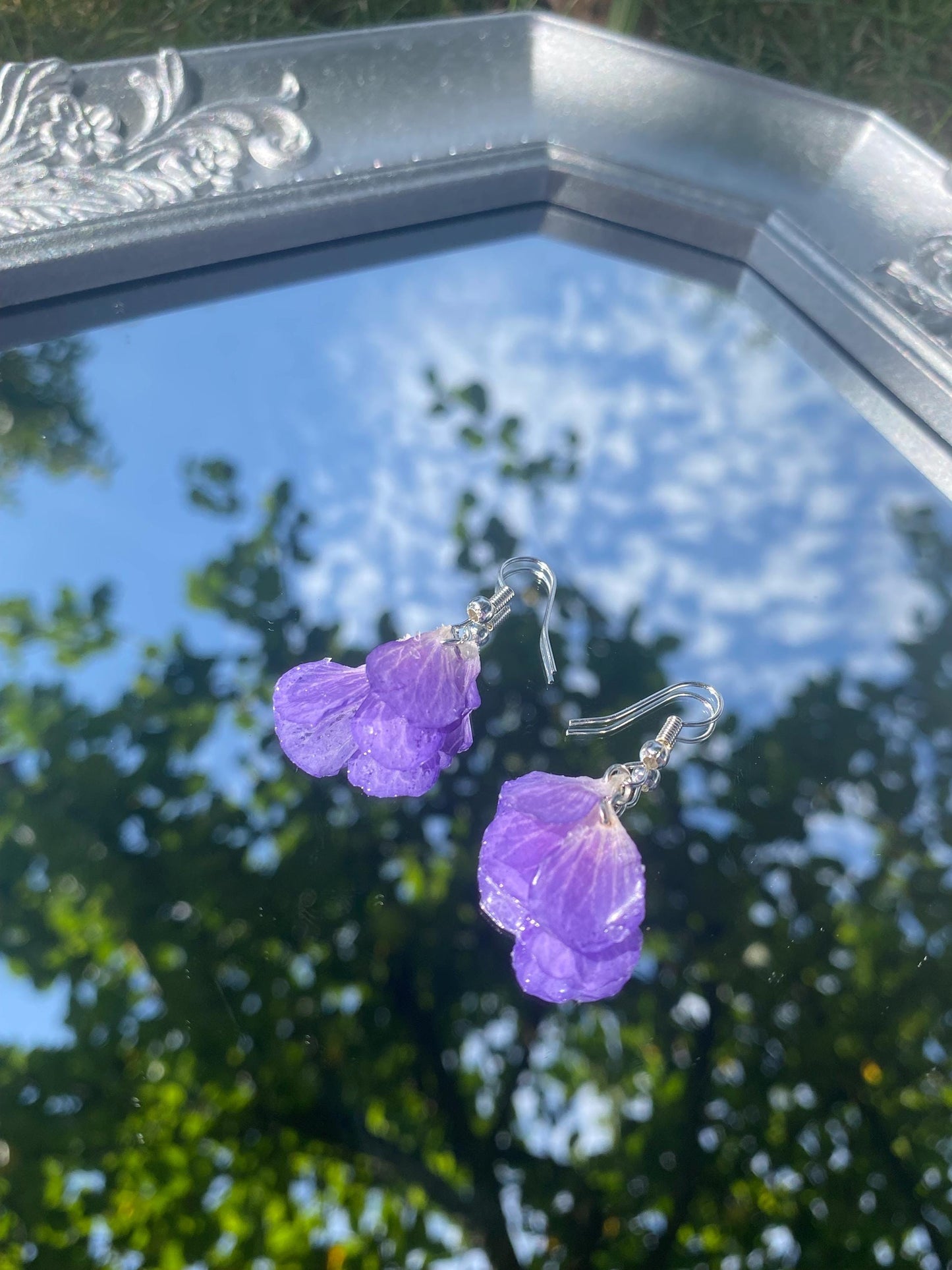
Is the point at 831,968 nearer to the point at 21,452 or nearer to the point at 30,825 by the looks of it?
the point at 30,825

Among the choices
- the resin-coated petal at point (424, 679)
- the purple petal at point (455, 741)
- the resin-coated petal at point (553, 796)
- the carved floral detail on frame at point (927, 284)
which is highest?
the carved floral detail on frame at point (927, 284)

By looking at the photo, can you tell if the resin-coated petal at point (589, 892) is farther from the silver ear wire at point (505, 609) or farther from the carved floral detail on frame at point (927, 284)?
the carved floral detail on frame at point (927, 284)

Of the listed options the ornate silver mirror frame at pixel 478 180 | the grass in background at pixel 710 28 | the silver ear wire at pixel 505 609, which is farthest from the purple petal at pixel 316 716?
the grass in background at pixel 710 28

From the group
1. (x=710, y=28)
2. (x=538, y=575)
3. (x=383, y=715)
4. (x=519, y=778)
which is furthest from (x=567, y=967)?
(x=710, y=28)

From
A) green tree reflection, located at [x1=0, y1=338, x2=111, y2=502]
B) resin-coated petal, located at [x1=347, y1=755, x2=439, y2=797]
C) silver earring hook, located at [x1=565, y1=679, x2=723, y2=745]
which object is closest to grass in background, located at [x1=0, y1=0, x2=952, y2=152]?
green tree reflection, located at [x1=0, y1=338, x2=111, y2=502]

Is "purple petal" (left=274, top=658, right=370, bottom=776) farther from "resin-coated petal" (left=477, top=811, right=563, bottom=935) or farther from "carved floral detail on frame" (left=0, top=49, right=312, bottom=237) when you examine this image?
"carved floral detail on frame" (left=0, top=49, right=312, bottom=237)

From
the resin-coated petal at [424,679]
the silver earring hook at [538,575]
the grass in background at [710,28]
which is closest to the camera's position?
the resin-coated petal at [424,679]
